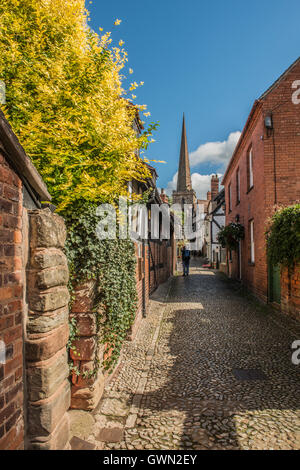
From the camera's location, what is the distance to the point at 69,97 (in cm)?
343

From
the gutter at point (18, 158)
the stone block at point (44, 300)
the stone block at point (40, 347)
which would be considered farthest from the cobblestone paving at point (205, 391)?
the gutter at point (18, 158)

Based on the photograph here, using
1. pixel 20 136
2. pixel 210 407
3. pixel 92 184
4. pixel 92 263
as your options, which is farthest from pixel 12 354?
pixel 210 407

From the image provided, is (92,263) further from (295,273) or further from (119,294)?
(295,273)

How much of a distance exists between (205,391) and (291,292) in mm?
4350

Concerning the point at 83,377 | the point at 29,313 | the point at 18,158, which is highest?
the point at 18,158

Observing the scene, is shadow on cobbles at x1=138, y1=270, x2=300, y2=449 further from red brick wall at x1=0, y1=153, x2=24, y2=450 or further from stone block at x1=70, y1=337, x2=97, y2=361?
red brick wall at x1=0, y1=153, x2=24, y2=450

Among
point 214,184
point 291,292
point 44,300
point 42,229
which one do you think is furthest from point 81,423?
point 214,184

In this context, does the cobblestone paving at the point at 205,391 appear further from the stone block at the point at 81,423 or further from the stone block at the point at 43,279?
the stone block at the point at 43,279

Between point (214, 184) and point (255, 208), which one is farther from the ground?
point (214, 184)

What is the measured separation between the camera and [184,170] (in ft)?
216

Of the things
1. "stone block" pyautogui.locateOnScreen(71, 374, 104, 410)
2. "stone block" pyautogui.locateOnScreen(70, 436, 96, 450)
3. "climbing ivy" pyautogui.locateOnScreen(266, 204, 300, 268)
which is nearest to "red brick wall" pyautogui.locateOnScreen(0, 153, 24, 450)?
"stone block" pyautogui.locateOnScreen(70, 436, 96, 450)

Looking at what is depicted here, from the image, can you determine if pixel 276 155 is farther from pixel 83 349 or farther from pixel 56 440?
pixel 56 440


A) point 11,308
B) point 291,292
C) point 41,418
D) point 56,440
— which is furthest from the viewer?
point 291,292
